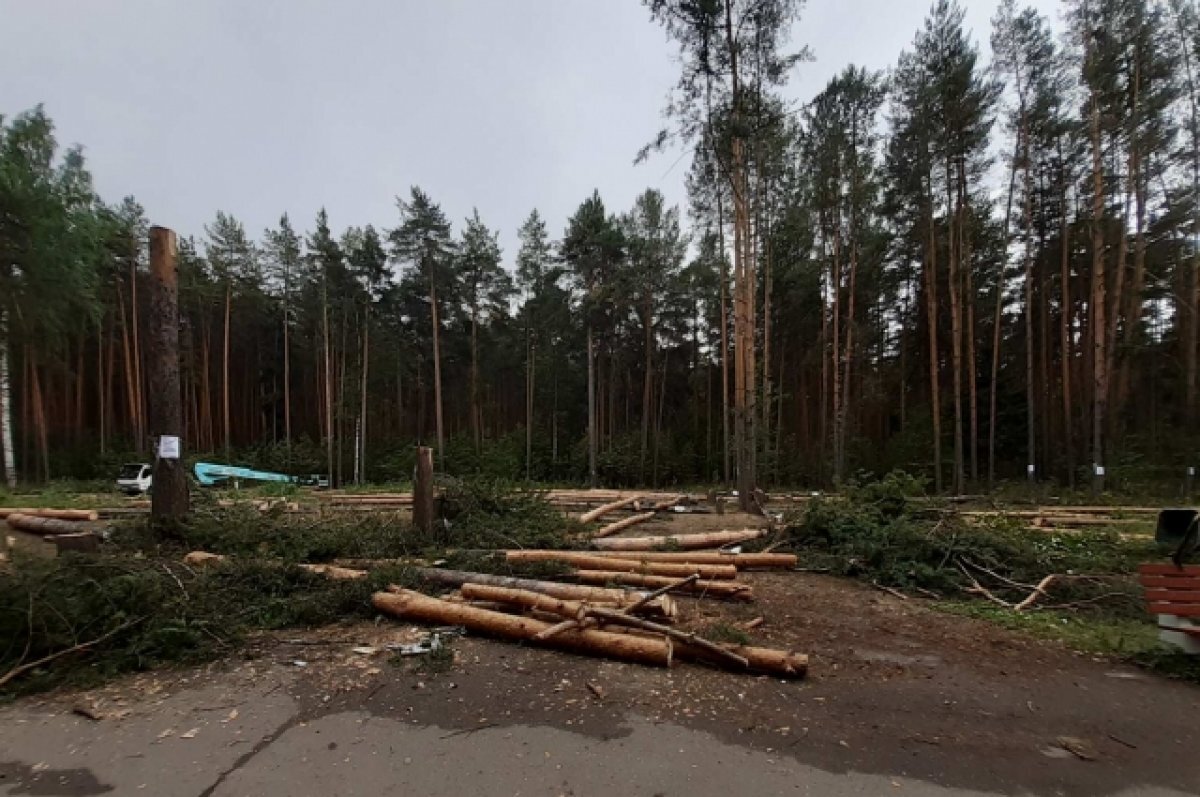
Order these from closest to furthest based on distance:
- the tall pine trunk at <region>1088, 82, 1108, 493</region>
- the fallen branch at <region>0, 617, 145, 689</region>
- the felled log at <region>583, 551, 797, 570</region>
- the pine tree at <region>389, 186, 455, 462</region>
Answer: the fallen branch at <region>0, 617, 145, 689</region> → the felled log at <region>583, 551, 797, 570</region> → the tall pine trunk at <region>1088, 82, 1108, 493</region> → the pine tree at <region>389, 186, 455, 462</region>

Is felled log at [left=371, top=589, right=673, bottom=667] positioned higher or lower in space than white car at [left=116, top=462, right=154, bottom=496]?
higher

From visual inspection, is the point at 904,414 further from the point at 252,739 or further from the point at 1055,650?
the point at 252,739

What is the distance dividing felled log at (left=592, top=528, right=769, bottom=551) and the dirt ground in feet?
12.2

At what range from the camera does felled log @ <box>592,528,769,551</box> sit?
870 cm

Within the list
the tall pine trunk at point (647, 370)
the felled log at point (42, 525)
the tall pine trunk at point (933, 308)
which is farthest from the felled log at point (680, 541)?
the tall pine trunk at point (647, 370)

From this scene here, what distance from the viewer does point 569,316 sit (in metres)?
30.5

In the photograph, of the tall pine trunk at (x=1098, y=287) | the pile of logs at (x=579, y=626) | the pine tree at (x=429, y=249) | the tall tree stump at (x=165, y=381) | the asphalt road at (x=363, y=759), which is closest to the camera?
the asphalt road at (x=363, y=759)

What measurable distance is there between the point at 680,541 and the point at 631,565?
228 centimetres

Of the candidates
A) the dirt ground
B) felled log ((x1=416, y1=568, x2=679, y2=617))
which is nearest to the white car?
felled log ((x1=416, y1=568, x2=679, y2=617))

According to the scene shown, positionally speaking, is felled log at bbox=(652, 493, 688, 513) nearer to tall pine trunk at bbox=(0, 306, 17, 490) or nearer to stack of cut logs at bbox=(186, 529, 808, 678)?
stack of cut logs at bbox=(186, 529, 808, 678)

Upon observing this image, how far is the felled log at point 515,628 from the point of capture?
447 centimetres

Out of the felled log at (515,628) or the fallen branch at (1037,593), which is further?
the fallen branch at (1037,593)

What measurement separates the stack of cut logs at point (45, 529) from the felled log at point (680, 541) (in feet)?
22.1

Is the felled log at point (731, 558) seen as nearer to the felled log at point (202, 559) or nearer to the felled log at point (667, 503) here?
the felled log at point (202, 559)
